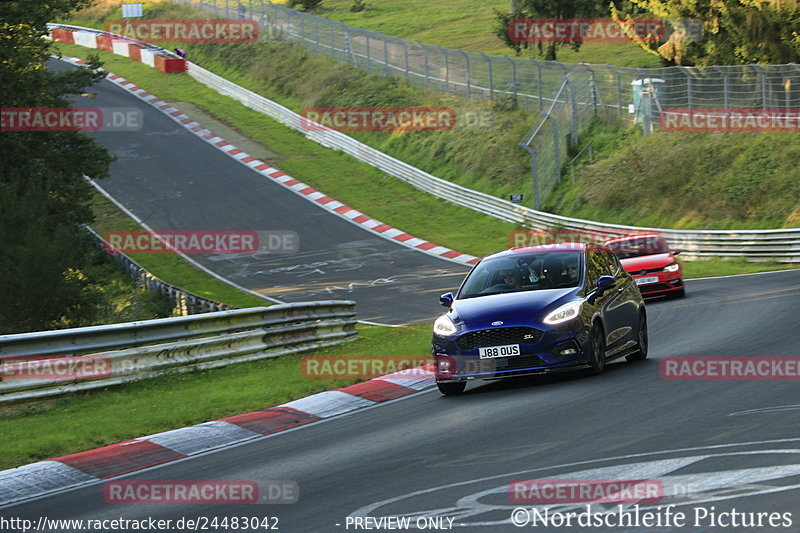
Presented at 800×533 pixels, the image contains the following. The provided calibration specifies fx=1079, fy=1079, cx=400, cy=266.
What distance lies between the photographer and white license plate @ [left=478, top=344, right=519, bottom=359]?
11516 mm

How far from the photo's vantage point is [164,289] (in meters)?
26.9

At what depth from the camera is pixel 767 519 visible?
18.6 ft

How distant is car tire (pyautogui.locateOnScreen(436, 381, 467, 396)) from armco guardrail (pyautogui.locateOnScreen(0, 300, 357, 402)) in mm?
3892

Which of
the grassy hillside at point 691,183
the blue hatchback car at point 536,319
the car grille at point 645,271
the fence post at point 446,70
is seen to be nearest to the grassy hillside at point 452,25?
the fence post at point 446,70

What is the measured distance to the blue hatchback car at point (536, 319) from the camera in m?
11.5

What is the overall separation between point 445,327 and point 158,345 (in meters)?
4.10

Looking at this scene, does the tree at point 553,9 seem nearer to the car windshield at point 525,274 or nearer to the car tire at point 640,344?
the car tire at point 640,344

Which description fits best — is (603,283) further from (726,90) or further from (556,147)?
(556,147)

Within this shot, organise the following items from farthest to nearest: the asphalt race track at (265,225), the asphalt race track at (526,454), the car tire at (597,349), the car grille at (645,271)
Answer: the asphalt race track at (265,225)
the car grille at (645,271)
the car tire at (597,349)
the asphalt race track at (526,454)

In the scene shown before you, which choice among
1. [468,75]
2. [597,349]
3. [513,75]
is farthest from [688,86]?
[597,349]

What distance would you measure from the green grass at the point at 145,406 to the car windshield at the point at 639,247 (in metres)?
8.47

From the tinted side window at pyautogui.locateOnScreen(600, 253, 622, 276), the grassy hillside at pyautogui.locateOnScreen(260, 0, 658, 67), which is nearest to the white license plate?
the tinted side window at pyautogui.locateOnScreen(600, 253, 622, 276)

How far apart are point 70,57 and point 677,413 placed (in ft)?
201

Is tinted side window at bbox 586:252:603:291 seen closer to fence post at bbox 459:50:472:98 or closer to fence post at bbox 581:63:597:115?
fence post at bbox 581:63:597:115
